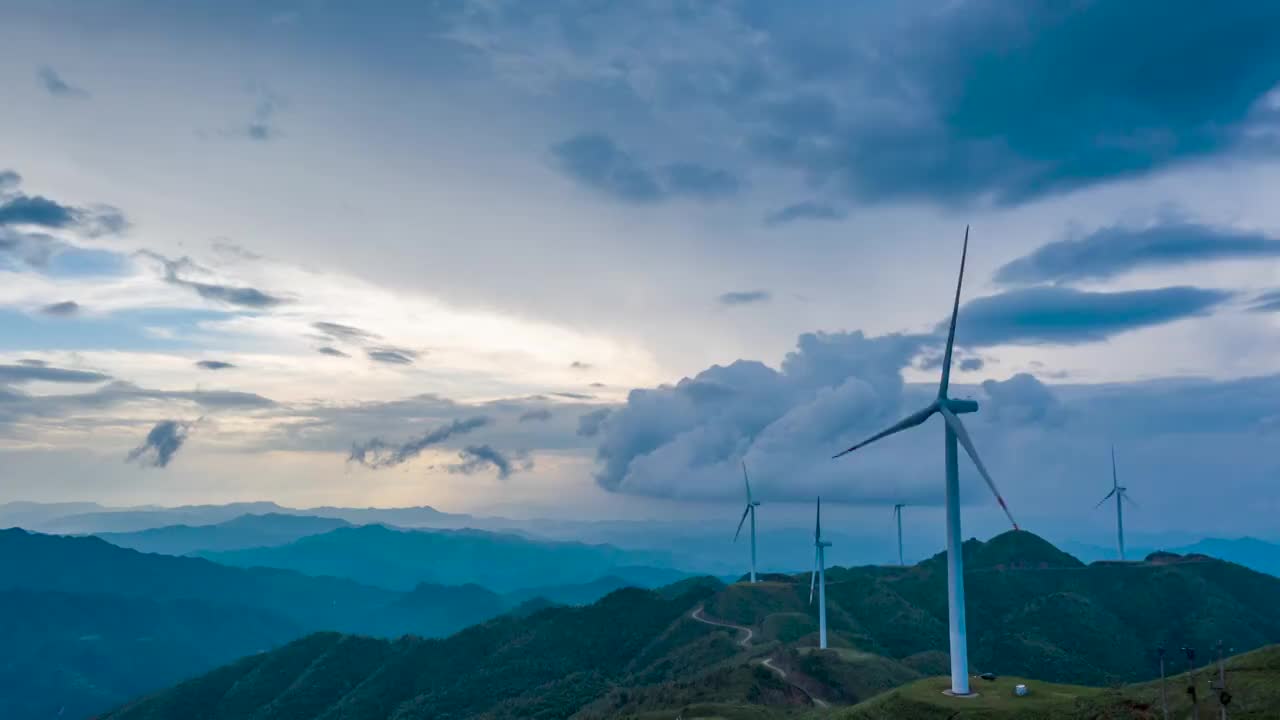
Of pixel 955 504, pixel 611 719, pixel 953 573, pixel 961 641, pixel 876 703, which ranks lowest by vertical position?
pixel 611 719

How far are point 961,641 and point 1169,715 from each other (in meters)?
26.2

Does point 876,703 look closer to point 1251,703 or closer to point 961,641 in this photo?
point 961,641

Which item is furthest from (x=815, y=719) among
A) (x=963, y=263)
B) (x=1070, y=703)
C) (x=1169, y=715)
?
(x=963, y=263)

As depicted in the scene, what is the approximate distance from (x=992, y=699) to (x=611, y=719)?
95.3 meters

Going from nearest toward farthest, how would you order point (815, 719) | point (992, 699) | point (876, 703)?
point (992, 699) < point (876, 703) < point (815, 719)

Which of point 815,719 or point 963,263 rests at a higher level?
point 963,263

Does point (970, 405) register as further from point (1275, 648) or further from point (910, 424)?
point (1275, 648)

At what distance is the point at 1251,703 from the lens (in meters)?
106

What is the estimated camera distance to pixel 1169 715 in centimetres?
10838

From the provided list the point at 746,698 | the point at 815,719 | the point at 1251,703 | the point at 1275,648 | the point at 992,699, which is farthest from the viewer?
the point at 746,698

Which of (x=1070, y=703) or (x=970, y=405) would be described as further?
(x=970, y=405)

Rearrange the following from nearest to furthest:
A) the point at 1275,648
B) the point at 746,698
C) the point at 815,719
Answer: the point at 1275,648 < the point at 815,719 < the point at 746,698

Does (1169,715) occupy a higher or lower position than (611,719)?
higher

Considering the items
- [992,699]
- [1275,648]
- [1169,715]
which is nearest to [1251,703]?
[1169,715]
